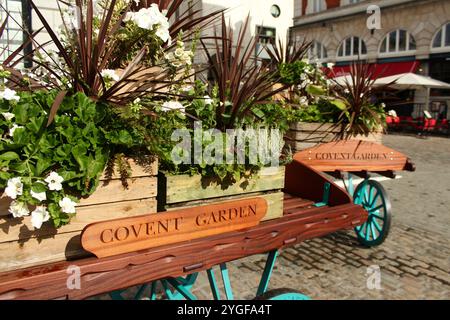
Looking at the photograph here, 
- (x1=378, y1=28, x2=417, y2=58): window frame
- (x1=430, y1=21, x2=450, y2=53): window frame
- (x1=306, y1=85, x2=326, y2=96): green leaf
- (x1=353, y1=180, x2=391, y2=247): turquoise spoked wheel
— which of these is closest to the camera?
(x1=306, y1=85, x2=326, y2=96): green leaf

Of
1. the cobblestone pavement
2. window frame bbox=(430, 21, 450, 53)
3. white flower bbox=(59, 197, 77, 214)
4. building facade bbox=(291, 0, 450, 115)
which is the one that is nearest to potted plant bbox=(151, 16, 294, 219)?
white flower bbox=(59, 197, 77, 214)

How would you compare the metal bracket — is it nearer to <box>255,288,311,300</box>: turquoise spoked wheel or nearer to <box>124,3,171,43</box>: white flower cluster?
<box>255,288,311,300</box>: turquoise spoked wheel

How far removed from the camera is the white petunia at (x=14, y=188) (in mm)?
1344

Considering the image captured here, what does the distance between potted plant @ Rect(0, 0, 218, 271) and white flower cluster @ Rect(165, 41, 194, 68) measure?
9 centimetres

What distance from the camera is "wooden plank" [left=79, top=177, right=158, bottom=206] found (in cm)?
160

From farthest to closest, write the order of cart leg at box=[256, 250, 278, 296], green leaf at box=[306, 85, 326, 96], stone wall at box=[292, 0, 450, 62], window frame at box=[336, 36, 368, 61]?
window frame at box=[336, 36, 368, 61], stone wall at box=[292, 0, 450, 62], green leaf at box=[306, 85, 326, 96], cart leg at box=[256, 250, 278, 296]

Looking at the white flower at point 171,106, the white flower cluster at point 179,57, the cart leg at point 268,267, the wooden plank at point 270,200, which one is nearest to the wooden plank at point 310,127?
the wooden plank at point 270,200

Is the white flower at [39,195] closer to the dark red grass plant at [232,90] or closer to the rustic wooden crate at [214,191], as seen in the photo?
the rustic wooden crate at [214,191]

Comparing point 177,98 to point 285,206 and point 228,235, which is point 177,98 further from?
point 285,206

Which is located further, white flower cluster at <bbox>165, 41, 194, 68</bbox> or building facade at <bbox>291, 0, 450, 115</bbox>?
building facade at <bbox>291, 0, 450, 115</bbox>

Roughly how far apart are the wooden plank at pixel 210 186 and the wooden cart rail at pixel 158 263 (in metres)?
0.20

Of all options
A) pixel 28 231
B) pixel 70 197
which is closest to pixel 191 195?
pixel 70 197

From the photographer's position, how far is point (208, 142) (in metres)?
1.82
